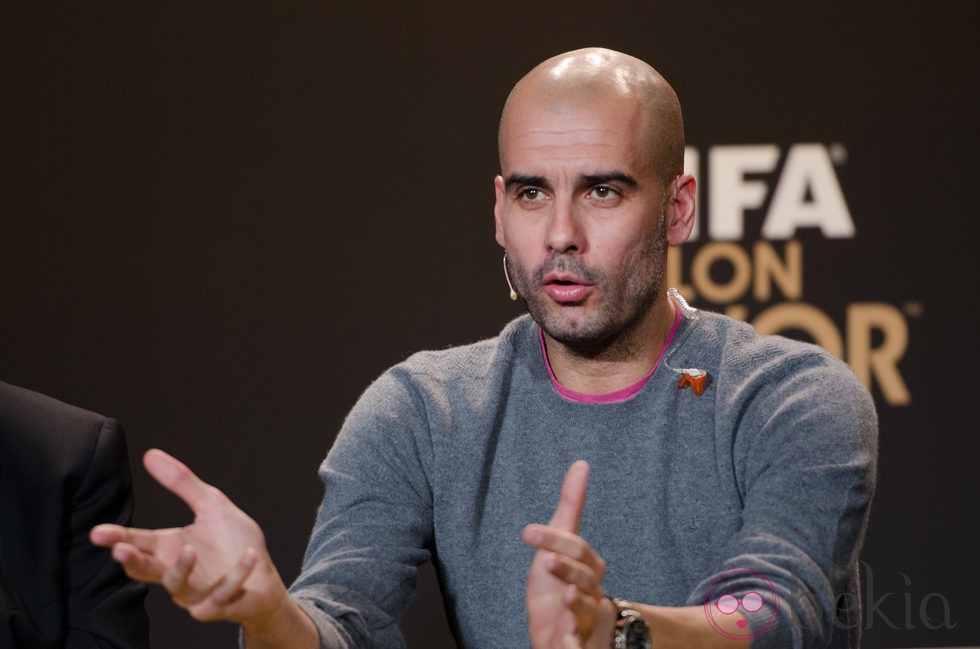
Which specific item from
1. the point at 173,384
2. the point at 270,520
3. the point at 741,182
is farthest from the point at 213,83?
the point at 741,182

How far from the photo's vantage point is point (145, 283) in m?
3.39

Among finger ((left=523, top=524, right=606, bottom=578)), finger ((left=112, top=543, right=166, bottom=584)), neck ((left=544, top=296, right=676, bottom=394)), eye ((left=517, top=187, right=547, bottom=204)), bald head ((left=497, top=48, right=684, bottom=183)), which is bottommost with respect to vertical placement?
finger ((left=112, top=543, right=166, bottom=584))

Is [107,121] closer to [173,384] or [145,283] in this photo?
[145,283]

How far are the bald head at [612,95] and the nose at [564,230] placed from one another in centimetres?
14

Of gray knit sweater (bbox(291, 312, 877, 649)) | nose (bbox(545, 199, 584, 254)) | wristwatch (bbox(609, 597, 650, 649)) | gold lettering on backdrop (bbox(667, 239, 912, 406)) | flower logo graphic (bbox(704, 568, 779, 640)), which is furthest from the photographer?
gold lettering on backdrop (bbox(667, 239, 912, 406))

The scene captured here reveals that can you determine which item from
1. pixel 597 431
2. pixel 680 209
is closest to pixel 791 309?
pixel 680 209

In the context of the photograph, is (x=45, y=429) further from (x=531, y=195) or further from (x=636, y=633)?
(x=636, y=633)

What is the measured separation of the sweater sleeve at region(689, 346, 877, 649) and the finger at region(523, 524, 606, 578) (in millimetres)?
270

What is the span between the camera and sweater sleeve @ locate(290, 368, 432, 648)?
1703 mm

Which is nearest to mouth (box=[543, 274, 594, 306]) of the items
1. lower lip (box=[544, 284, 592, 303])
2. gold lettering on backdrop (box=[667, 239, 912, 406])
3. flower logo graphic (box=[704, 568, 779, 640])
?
lower lip (box=[544, 284, 592, 303])

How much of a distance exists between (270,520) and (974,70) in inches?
81.8

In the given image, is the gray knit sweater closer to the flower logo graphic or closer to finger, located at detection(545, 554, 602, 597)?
the flower logo graphic

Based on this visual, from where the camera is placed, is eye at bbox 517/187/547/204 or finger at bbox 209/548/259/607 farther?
eye at bbox 517/187/547/204

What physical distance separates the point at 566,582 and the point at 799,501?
1.49 feet
